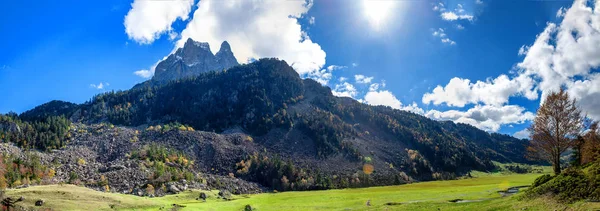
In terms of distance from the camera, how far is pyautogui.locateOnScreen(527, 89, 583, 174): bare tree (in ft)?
171

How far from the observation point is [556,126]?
5369 centimetres

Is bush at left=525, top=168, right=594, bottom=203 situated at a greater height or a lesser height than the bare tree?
lesser

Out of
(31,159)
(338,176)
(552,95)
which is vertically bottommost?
(338,176)

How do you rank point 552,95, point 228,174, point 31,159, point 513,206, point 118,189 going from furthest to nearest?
point 228,174 → point 31,159 → point 118,189 → point 552,95 → point 513,206

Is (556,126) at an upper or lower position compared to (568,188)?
upper

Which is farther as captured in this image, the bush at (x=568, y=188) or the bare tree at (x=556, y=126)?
the bare tree at (x=556, y=126)

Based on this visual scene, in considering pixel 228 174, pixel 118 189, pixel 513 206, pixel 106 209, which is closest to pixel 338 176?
pixel 228 174

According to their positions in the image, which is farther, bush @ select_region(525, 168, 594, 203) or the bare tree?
the bare tree

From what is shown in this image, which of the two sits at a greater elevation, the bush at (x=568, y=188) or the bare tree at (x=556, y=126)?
the bare tree at (x=556, y=126)

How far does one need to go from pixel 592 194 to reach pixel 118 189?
425 ft

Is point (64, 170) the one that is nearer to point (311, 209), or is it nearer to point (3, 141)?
point (3, 141)

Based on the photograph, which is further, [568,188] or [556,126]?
[556,126]

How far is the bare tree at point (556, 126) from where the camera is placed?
171 feet

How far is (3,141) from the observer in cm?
17525
